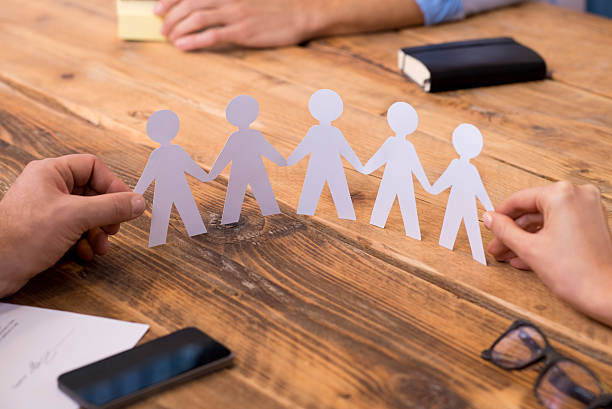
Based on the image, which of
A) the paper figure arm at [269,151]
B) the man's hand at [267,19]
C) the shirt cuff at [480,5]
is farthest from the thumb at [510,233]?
the shirt cuff at [480,5]

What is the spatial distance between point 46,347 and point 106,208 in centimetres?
20

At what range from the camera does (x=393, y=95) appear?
1388 millimetres

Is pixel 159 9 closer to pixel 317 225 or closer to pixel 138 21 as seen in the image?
pixel 138 21

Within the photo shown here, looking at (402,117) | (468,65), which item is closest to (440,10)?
(468,65)

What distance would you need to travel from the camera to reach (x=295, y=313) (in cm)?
81

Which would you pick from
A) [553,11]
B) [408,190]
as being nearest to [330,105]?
[408,190]

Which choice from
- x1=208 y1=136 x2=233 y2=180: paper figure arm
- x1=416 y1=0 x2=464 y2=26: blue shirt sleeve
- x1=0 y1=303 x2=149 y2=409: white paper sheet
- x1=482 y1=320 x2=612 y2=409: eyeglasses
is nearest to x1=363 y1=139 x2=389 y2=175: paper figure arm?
x1=208 y1=136 x2=233 y2=180: paper figure arm

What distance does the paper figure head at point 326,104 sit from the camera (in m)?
0.92

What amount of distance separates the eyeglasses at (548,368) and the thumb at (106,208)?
0.51 m

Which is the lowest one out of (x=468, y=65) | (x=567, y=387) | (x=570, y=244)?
(x=567, y=387)

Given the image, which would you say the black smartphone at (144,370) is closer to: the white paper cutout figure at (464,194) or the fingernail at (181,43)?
the white paper cutout figure at (464,194)

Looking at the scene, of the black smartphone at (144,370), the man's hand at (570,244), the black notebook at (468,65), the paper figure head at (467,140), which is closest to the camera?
the black smartphone at (144,370)

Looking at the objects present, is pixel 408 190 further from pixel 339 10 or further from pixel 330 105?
pixel 339 10

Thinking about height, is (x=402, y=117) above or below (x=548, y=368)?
above
